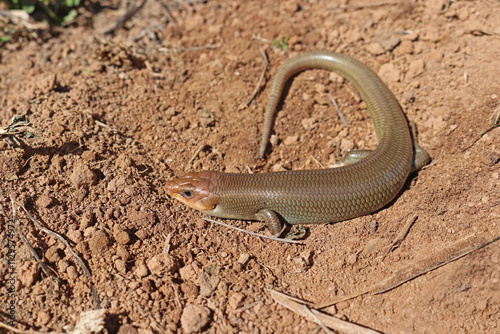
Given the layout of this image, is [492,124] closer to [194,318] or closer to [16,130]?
[194,318]

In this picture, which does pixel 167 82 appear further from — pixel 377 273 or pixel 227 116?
pixel 377 273

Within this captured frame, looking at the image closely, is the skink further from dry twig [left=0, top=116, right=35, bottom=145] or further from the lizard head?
dry twig [left=0, top=116, right=35, bottom=145]

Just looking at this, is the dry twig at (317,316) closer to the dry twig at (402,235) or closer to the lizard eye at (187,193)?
the dry twig at (402,235)

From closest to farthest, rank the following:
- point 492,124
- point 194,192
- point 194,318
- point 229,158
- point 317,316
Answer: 1. point 194,318
2. point 317,316
3. point 194,192
4. point 492,124
5. point 229,158

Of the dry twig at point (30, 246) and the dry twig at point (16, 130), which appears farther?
the dry twig at point (16, 130)

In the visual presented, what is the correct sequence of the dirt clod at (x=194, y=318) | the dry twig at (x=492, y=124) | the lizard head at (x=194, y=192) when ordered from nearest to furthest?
the dirt clod at (x=194, y=318) < the lizard head at (x=194, y=192) < the dry twig at (x=492, y=124)

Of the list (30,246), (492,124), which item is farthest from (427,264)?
(30,246)

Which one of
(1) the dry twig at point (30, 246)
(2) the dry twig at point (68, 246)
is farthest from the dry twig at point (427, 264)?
(1) the dry twig at point (30, 246)

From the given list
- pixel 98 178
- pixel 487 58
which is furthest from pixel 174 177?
pixel 487 58
